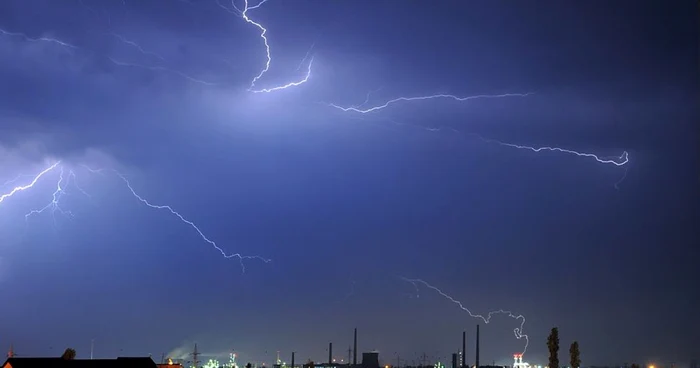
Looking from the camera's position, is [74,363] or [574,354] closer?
[74,363]

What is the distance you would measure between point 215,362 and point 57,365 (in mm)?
120498

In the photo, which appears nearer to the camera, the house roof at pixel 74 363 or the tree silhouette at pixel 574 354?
the house roof at pixel 74 363

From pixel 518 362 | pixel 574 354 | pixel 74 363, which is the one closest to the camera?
pixel 74 363

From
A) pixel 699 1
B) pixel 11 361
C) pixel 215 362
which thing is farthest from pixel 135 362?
pixel 215 362

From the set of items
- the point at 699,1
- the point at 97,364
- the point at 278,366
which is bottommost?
the point at 278,366

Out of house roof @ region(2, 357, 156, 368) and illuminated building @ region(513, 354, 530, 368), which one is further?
illuminated building @ region(513, 354, 530, 368)

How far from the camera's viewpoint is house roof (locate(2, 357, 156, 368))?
49.9 m

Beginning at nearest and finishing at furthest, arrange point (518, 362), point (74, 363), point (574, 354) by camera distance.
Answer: point (74, 363)
point (574, 354)
point (518, 362)

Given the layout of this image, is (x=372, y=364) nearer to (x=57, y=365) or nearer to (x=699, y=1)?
(x=57, y=365)

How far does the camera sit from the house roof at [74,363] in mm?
49906

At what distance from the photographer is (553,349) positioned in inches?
3590

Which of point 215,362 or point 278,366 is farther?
point 278,366

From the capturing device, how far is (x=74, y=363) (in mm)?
51188

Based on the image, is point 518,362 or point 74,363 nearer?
point 74,363
